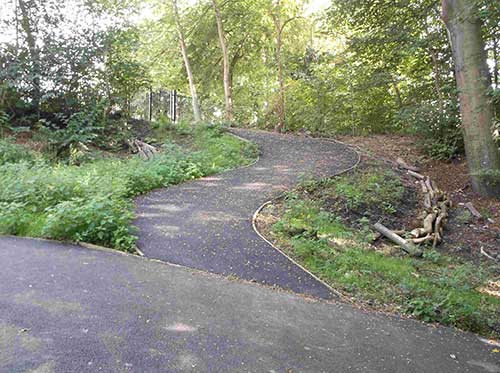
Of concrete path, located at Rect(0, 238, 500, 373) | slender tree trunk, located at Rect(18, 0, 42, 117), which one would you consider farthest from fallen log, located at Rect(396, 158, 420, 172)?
slender tree trunk, located at Rect(18, 0, 42, 117)

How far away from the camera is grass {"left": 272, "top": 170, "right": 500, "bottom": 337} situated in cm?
409

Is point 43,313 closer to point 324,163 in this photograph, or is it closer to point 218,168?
point 218,168

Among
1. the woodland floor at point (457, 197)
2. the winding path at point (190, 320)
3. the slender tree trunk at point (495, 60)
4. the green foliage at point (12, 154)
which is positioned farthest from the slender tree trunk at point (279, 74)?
the winding path at point (190, 320)

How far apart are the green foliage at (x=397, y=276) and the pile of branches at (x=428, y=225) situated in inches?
15.0

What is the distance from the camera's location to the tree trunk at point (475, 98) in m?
7.64

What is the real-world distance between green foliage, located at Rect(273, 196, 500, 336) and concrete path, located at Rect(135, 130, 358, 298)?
1.21 ft

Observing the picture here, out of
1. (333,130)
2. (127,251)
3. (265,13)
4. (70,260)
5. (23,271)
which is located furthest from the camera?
(265,13)

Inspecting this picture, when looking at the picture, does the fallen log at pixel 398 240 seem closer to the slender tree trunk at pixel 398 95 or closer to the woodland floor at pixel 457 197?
the woodland floor at pixel 457 197

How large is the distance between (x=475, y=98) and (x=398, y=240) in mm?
3795

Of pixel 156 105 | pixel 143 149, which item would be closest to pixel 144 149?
pixel 143 149

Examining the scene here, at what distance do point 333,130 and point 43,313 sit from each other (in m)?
11.8

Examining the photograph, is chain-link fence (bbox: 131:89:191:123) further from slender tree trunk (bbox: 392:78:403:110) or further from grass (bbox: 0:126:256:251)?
slender tree trunk (bbox: 392:78:403:110)

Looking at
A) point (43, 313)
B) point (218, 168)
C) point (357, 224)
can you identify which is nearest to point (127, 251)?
point (43, 313)

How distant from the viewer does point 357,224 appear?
6.38 metres
